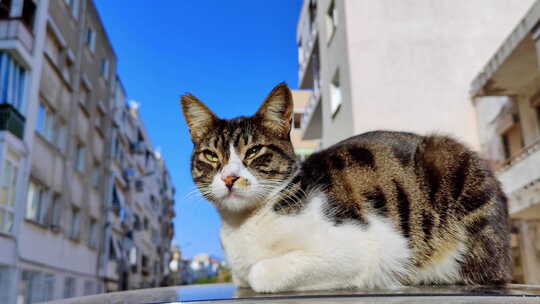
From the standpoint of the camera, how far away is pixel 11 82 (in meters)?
13.0

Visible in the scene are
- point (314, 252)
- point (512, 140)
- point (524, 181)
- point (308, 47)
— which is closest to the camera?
point (314, 252)

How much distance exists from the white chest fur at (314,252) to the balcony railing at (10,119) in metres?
12.0

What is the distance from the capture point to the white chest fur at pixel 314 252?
2.17 meters

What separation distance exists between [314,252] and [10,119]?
41.2 ft

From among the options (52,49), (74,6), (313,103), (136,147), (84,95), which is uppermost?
(74,6)

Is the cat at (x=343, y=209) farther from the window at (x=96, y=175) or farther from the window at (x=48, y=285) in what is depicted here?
the window at (x=96, y=175)

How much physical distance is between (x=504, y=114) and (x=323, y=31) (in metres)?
5.77

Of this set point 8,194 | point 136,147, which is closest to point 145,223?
point 136,147

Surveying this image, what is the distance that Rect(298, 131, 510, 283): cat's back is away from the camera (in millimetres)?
2416

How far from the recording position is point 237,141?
2.55m

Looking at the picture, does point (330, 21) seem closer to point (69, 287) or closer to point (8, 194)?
point (8, 194)

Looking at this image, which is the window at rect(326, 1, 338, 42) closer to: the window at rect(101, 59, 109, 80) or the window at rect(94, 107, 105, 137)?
the window at rect(94, 107, 105, 137)

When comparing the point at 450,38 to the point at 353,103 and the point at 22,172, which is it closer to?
the point at 353,103

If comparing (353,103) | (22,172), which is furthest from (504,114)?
(22,172)
